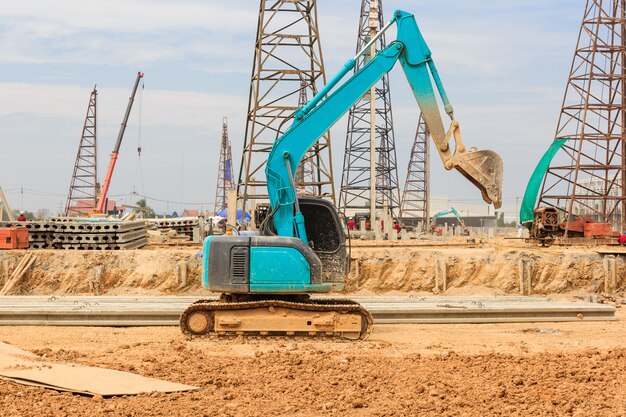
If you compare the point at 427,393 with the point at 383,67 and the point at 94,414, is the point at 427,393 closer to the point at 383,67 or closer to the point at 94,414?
the point at 94,414

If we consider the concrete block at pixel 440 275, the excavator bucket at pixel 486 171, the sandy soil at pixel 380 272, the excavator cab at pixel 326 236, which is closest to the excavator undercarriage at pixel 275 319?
the excavator cab at pixel 326 236

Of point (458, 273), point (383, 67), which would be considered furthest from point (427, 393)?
point (458, 273)

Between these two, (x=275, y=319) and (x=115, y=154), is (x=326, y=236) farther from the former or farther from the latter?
(x=115, y=154)

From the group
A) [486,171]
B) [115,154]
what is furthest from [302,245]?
[115,154]

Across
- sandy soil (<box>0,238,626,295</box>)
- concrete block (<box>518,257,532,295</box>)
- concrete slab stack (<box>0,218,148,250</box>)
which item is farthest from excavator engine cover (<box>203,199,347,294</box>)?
concrete slab stack (<box>0,218,148,250</box>)

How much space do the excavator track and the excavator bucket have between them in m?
2.77

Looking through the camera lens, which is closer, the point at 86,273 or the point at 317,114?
the point at 317,114

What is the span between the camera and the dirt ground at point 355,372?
8.25 m

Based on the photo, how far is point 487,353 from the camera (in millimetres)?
11930

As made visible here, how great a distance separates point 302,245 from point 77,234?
50.5ft

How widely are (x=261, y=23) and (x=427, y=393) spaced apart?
66.8 feet

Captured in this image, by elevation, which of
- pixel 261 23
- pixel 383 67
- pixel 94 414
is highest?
pixel 261 23

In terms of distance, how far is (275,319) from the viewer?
12.8 meters

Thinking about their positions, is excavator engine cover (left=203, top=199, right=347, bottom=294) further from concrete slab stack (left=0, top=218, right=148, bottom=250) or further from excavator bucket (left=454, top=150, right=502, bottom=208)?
concrete slab stack (left=0, top=218, right=148, bottom=250)
